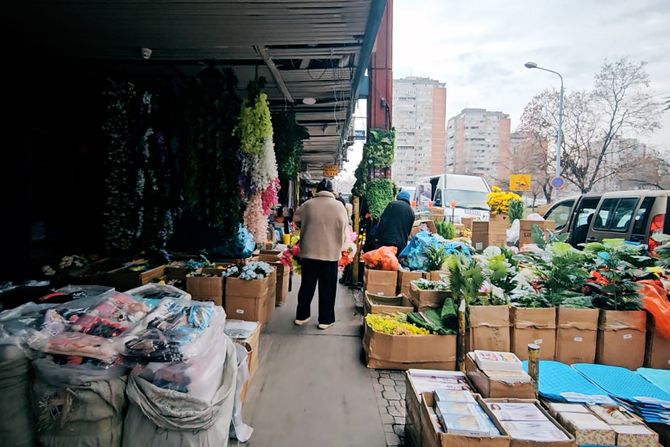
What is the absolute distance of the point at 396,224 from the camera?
6191 mm

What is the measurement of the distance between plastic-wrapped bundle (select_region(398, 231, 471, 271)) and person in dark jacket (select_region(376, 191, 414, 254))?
8.6 inches

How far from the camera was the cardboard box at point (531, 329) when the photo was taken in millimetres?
3506

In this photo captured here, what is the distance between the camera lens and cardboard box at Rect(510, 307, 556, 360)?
3506 mm

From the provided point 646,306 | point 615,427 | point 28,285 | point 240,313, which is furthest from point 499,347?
point 28,285

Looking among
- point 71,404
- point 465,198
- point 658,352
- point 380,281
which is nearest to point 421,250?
point 380,281

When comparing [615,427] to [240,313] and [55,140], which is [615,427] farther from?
[55,140]

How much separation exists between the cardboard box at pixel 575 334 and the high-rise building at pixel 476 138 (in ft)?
190

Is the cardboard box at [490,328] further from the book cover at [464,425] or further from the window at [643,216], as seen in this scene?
the window at [643,216]

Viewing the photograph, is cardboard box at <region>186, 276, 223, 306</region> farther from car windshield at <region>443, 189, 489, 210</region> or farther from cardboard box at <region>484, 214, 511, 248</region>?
car windshield at <region>443, 189, 489, 210</region>

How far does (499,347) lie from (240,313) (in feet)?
8.67

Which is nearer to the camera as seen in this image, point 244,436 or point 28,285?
point 244,436

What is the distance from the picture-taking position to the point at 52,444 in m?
1.96

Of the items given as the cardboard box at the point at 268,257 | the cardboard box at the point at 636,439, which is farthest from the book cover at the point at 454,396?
the cardboard box at the point at 268,257

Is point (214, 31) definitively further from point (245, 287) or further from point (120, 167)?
point (245, 287)
